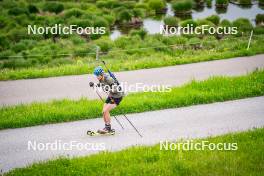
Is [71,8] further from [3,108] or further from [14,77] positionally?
[3,108]

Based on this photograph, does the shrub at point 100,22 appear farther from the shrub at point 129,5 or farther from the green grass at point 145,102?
the green grass at point 145,102

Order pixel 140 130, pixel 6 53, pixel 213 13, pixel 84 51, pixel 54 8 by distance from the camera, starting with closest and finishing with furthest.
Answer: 1. pixel 140 130
2. pixel 84 51
3. pixel 6 53
4. pixel 213 13
5. pixel 54 8

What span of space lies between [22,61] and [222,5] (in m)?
30.2

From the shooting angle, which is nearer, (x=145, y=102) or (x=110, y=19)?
(x=145, y=102)

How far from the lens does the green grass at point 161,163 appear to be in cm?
1055

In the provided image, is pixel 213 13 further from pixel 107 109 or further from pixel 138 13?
pixel 107 109

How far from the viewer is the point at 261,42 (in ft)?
84.2

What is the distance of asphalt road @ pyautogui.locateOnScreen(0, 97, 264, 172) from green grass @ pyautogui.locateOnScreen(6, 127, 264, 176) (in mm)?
751

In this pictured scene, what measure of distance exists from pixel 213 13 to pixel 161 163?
39.3 m

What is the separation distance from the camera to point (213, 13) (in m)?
47.9

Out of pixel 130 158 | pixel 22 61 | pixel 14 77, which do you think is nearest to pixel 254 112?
pixel 130 158

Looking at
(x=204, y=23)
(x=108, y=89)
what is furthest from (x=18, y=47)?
(x=108, y=89)

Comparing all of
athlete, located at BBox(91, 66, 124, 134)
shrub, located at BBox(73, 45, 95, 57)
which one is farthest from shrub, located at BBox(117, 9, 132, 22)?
athlete, located at BBox(91, 66, 124, 134)

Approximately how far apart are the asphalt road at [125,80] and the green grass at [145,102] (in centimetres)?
141
